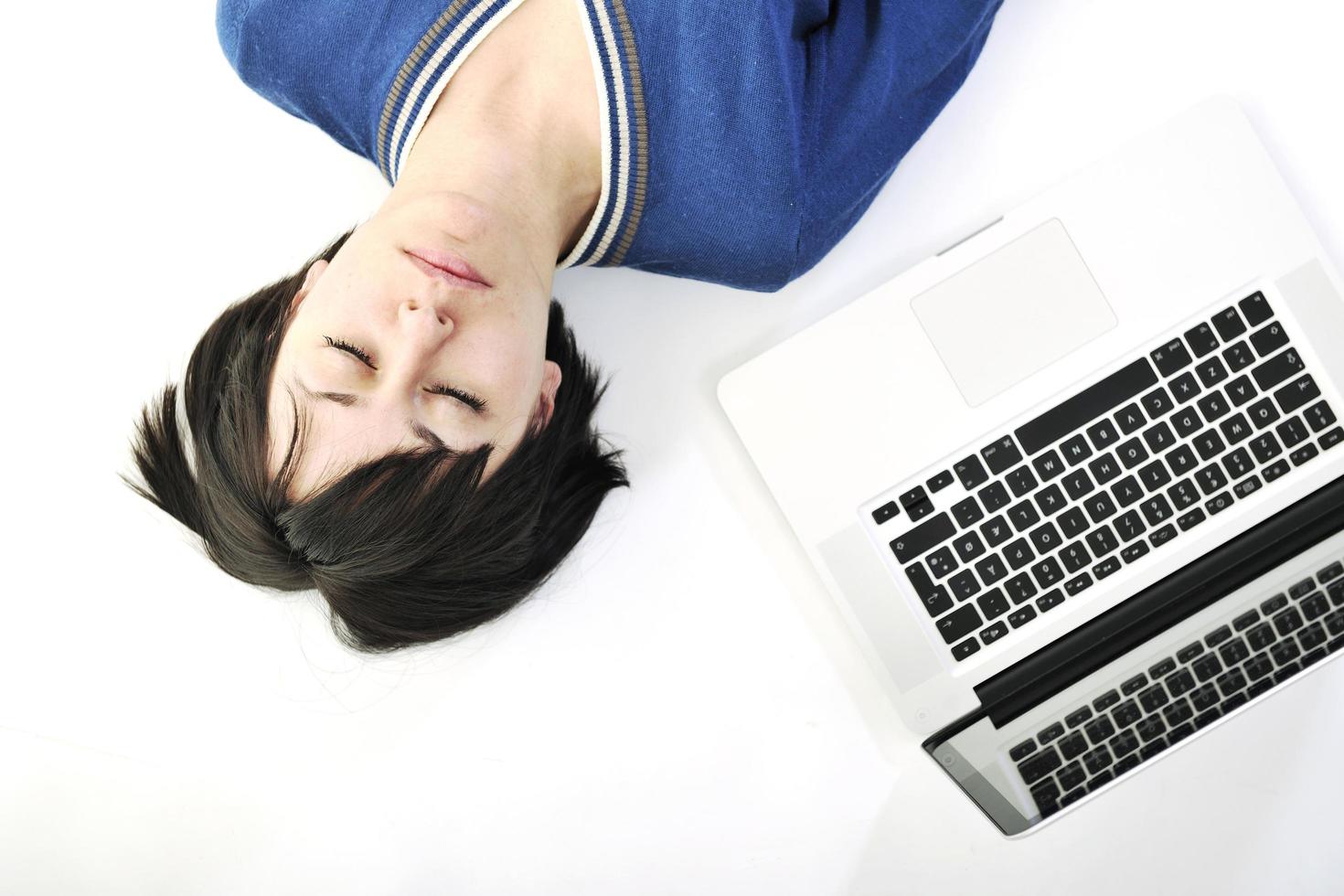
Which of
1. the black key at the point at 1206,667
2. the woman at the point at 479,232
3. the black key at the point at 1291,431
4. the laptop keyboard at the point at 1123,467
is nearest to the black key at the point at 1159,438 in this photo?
the laptop keyboard at the point at 1123,467

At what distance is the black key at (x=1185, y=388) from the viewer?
2.72 ft

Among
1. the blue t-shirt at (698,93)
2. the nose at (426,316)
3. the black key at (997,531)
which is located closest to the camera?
the nose at (426,316)

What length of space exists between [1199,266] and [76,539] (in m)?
1.14

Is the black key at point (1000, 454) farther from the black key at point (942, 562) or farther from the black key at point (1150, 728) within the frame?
the black key at point (1150, 728)

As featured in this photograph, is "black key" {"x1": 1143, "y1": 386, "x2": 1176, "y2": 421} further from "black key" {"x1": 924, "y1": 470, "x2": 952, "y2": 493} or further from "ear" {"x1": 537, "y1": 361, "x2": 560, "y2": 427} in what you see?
"ear" {"x1": 537, "y1": 361, "x2": 560, "y2": 427}

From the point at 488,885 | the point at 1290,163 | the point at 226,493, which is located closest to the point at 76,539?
the point at 226,493

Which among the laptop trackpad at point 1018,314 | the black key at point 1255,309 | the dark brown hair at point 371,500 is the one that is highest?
the dark brown hair at point 371,500

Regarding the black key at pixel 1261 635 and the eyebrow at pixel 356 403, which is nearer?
the eyebrow at pixel 356 403

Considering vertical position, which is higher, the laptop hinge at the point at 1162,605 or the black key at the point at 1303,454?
the black key at the point at 1303,454

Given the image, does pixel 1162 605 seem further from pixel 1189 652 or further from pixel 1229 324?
pixel 1229 324

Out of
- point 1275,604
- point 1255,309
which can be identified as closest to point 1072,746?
point 1275,604

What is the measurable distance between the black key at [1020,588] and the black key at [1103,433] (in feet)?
0.46

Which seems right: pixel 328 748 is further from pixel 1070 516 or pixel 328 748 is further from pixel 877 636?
pixel 1070 516

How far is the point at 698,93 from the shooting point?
74cm
